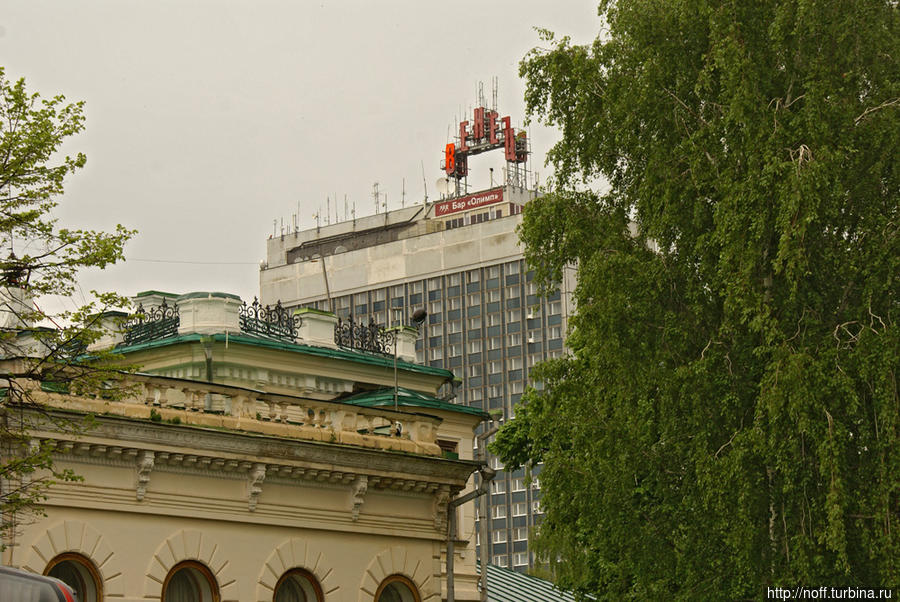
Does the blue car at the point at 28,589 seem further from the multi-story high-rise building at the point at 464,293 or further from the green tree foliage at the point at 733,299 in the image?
the multi-story high-rise building at the point at 464,293

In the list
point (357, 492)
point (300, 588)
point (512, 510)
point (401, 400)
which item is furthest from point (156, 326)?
point (512, 510)

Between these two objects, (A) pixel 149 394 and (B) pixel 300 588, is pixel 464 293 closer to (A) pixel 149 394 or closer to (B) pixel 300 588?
(B) pixel 300 588

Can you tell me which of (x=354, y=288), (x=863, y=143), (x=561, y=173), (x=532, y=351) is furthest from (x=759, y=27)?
(x=354, y=288)

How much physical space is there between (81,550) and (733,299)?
11974 millimetres

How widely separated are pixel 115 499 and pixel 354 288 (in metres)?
124

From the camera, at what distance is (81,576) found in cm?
2684

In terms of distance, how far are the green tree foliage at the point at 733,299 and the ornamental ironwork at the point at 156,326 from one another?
10203mm

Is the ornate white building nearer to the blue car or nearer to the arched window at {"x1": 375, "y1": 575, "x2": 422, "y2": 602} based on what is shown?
the arched window at {"x1": 375, "y1": 575, "x2": 422, "y2": 602}

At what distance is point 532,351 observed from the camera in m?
140

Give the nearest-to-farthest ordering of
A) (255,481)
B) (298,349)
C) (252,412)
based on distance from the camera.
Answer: (255,481) < (252,412) < (298,349)

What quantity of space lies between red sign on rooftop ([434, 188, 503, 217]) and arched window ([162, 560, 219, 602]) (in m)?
121

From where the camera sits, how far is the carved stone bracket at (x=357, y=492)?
3044cm

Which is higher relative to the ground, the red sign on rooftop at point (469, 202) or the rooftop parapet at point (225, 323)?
the red sign on rooftop at point (469, 202)

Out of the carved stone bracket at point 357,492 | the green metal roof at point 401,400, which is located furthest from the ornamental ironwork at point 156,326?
the carved stone bracket at point 357,492
